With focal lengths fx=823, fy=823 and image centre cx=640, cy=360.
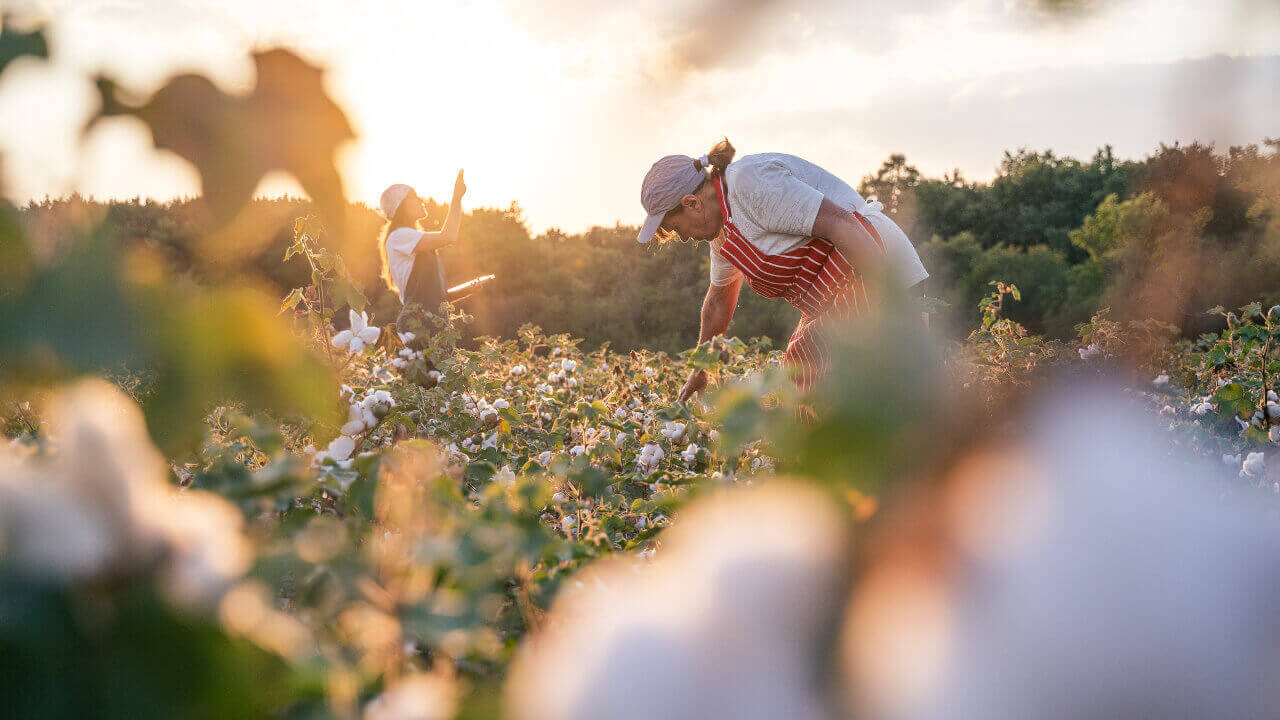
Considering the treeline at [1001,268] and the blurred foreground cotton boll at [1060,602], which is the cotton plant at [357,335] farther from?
the treeline at [1001,268]

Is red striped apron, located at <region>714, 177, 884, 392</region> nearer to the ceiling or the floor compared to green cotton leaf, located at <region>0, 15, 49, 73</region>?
nearer to the ceiling

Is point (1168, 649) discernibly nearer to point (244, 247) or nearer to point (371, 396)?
point (244, 247)

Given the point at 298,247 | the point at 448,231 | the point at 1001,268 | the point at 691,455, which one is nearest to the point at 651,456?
the point at 691,455

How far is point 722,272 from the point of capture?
12.1 ft

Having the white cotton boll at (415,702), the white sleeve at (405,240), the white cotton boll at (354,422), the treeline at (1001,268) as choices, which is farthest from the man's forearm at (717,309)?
the treeline at (1001,268)

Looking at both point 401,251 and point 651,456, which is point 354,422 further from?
point 401,251

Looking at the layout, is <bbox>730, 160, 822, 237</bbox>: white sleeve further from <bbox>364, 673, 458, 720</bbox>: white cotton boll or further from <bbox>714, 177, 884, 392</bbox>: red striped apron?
<bbox>364, 673, 458, 720</bbox>: white cotton boll

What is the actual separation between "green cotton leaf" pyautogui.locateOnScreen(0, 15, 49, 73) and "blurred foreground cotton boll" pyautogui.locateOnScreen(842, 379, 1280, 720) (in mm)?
639

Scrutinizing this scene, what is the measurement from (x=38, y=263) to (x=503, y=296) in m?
14.6

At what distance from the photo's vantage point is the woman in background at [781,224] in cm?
276

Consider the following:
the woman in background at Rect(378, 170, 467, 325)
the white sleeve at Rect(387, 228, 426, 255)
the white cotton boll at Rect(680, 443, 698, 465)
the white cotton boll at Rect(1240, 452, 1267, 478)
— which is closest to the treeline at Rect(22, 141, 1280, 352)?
the woman in background at Rect(378, 170, 467, 325)

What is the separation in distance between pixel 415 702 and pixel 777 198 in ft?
8.12

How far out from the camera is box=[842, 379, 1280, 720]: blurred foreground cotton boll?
0.46m

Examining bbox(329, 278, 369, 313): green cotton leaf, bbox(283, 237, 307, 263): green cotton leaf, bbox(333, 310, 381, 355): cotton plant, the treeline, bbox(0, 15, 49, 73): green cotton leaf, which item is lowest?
bbox(0, 15, 49, 73): green cotton leaf
